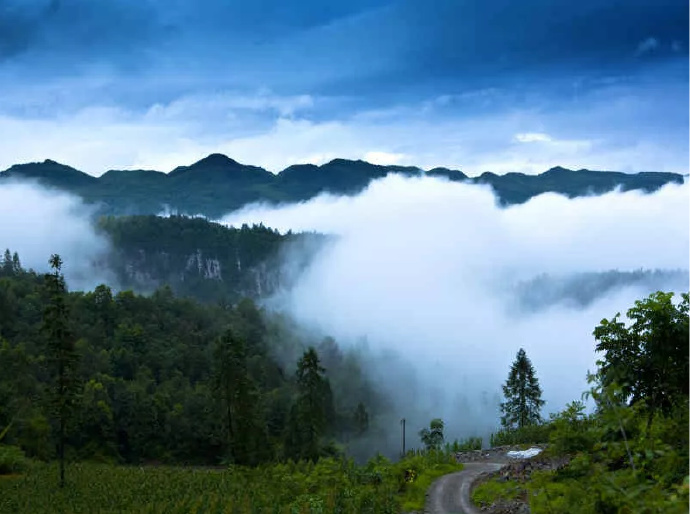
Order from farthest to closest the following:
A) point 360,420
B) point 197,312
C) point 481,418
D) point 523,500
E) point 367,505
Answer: point 481,418 → point 197,312 → point 360,420 → point 367,505 → point 523,500

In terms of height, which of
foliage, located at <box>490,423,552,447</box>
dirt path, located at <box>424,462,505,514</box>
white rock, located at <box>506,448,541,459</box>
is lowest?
foliage, located at <box>490,423,552,447</box>

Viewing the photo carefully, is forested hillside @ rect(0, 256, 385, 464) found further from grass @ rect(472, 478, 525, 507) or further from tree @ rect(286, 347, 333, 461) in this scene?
grass @ rect(472, 478, 525, 507)

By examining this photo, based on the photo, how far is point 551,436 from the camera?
10195mm

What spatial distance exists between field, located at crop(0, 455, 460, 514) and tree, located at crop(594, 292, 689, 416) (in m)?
14.3

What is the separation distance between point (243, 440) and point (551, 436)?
5358 cm

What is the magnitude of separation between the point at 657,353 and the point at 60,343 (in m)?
33.9

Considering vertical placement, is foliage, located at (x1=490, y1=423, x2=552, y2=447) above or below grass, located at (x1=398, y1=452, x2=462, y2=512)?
below

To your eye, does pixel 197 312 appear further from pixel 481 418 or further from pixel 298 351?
pixel 481 418

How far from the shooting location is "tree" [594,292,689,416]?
43.7 ft

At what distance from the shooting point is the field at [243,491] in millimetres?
27422

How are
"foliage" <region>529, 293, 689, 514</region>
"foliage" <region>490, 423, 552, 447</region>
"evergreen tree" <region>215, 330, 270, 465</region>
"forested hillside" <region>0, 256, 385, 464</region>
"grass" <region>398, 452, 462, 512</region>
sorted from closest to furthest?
"foliage" <region>529, 293, 689, 514</region>
"grass" <region>398, 452, 462, 512</region>
"foliage" <region>490, 423, 552, 447</region>
"evergreen tree" <region>215, 330, 270, 465</region>
"forested hillside" <region>0, 256, 385, 464</region>

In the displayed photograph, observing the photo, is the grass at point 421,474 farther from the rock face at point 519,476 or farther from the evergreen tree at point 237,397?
the evergreen tree at point 237,397

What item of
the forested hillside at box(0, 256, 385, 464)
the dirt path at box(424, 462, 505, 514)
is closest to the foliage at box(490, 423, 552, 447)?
the dirt path at box(424, 462, 505, 514)

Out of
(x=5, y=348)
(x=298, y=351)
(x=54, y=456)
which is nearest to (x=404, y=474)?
(x=54, y=456)
